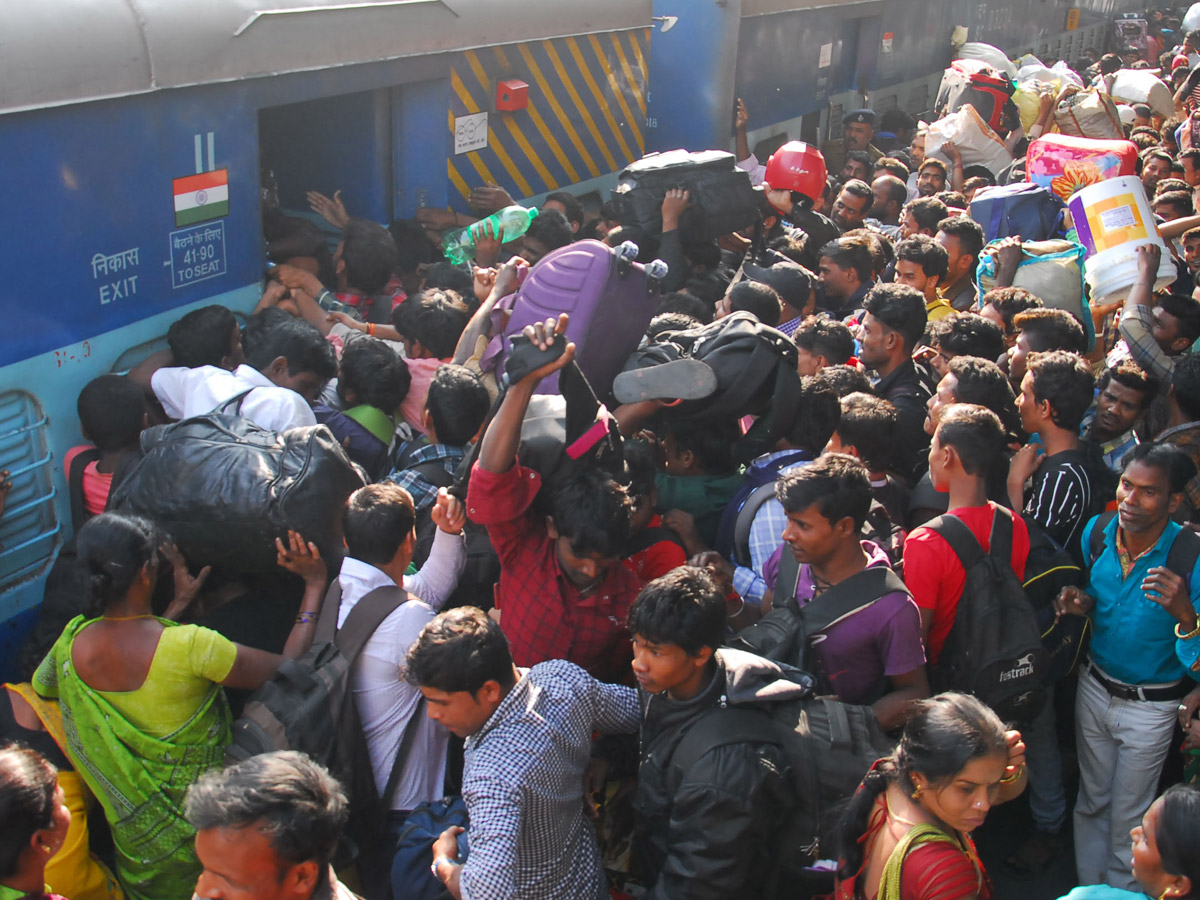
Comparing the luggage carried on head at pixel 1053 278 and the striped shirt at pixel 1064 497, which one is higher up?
the luggage carried on head at pixel 1053 278

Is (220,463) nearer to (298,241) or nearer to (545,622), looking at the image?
(545,622)

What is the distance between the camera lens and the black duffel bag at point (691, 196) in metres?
4.46

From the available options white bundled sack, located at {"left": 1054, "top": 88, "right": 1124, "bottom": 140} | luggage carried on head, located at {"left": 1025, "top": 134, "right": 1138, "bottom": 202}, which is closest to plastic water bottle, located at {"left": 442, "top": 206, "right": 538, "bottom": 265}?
luggage carried on head, located at {"left": 1025, "top": 134, "right": 1138, "bottom": 202}

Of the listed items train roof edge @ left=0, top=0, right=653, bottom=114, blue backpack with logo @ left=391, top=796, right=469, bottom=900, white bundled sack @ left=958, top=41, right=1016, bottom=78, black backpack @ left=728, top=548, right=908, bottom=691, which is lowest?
blue backpack with logo @ left=391, top=796, right=469, bottom=900

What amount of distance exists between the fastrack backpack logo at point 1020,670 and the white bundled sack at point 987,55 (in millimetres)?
9273

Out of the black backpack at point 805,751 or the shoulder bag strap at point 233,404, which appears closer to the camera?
the black backpack at point 805,751

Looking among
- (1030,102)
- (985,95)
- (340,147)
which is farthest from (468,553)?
(1030,102)

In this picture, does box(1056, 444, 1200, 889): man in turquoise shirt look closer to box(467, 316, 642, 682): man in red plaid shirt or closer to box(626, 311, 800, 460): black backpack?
box(626, 311, 800, 460): black backpack

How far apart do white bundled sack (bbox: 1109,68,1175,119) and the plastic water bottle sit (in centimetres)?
834

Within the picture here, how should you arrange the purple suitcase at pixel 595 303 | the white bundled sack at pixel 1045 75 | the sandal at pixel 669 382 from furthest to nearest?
the white bundled sack at pixel 1045 75 < the purple suitcase at pixel 595 303 < the sandal at pixel 669 382

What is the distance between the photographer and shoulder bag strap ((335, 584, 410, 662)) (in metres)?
2.35

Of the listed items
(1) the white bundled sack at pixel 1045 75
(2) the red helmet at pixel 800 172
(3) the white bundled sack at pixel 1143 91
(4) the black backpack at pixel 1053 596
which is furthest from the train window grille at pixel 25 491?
(3) the white bundled sack at pixel 1143 91

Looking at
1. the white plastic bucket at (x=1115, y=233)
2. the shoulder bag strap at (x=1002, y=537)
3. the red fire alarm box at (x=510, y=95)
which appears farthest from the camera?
the red fire alarm box at (x=510, y=95)

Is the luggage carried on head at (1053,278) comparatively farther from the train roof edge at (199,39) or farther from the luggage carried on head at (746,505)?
the train roof edge at (199,39)
